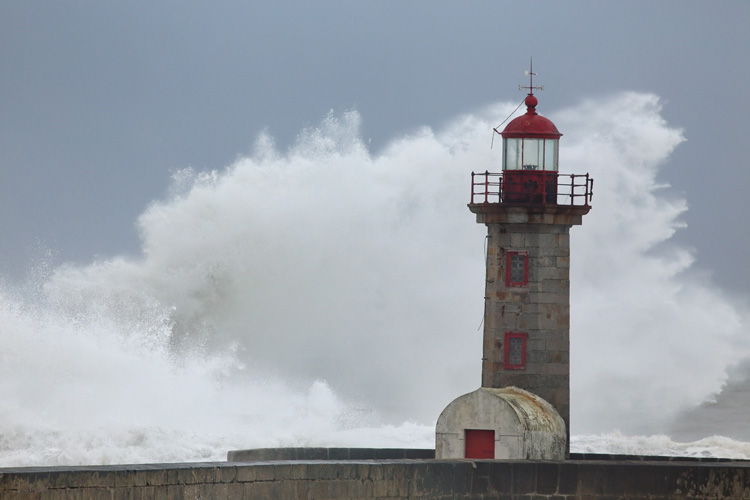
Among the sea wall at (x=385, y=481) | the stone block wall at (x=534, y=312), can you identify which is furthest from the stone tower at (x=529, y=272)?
the sea wall at (x=385, y=481)

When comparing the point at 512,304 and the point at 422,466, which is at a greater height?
the point at 512,304

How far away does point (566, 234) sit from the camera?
18.1 m

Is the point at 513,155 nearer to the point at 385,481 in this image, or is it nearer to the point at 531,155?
the point at 531,155

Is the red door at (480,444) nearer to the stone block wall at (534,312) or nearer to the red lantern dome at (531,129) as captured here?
the stone block wall at (534,312)

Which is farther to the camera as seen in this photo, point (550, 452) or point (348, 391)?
point (348, 391)

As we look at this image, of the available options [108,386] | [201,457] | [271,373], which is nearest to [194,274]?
[271,373]

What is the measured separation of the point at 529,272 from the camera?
17.9m

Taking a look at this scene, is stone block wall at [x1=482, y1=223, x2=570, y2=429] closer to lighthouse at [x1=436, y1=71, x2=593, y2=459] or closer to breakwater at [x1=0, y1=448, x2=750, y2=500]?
lighthouse at [x1=436, y1=71, x2=593, y2=459]

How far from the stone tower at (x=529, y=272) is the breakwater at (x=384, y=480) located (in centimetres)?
206

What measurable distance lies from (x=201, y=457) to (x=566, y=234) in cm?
812

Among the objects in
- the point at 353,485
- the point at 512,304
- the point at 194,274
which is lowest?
the point at 353,485

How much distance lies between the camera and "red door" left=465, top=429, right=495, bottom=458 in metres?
17.1

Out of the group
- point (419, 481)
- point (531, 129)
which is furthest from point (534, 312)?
point (419, 481)

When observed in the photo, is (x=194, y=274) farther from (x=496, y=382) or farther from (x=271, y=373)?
(x=496, y=382)
